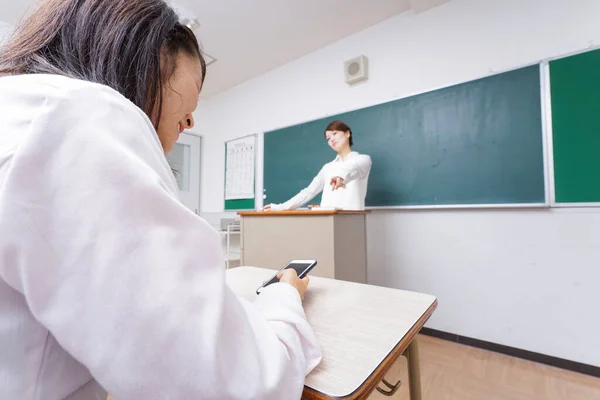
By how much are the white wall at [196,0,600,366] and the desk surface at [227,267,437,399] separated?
1.35m

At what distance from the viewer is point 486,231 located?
1.76 m

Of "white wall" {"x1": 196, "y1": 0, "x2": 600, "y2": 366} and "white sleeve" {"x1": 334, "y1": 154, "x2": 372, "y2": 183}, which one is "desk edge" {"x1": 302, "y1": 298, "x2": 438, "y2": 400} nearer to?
"white sleeve" {"x1": 334, "y1": 154, "x2": 372, "y2": 183}

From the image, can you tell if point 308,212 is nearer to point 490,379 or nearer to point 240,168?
point 490,379

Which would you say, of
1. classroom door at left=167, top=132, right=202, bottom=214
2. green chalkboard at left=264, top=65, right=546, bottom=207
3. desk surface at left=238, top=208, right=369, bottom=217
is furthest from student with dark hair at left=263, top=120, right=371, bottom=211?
classroom door at left=167, top=132, right=202, bottom=214

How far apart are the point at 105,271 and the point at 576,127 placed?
2.16 metres

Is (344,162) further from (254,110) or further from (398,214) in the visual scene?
(254,110)

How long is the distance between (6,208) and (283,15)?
2.52 metres

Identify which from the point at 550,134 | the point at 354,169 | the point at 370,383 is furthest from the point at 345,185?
the point at 370,383

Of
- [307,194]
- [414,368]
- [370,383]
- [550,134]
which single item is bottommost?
[414,368]

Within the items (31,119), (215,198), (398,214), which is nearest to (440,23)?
(398,214)

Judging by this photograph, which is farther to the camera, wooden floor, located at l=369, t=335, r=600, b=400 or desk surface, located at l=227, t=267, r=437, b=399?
wooden floor, located at l=369, t=335, r=600, b=400

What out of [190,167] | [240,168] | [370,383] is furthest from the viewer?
[190,167]

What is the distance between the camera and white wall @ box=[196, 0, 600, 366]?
4.93 ft

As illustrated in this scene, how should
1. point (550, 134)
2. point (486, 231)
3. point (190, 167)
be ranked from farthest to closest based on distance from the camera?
point (190, 167) < point (486, 231) < point (550, 134)
